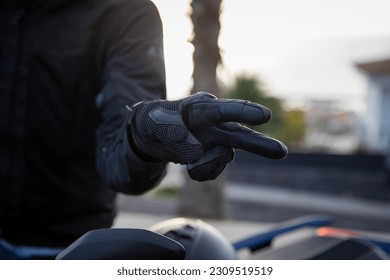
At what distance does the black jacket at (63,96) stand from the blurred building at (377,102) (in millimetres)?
13409

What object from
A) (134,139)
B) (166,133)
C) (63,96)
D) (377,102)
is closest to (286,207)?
(377,102)

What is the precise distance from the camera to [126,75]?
3.94 ft

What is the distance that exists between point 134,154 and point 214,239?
0.31 metres

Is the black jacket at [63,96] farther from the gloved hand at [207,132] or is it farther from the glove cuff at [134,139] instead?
the gloved hand at [207,132]

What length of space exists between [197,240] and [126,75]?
0.38m

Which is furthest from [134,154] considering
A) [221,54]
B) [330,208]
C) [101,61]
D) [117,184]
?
[330,208]

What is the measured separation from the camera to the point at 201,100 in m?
0.74

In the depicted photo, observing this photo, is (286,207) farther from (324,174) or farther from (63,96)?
(63,96)

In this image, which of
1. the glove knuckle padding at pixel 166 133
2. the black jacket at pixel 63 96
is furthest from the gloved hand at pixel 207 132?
the black jacket at pixel 63 96

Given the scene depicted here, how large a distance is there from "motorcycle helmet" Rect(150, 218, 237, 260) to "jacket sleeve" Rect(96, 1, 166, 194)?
0.35ft

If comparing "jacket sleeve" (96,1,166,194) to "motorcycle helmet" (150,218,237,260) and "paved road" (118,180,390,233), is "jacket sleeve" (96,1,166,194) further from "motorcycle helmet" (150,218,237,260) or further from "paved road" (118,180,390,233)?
"paved road" (118,180,390,233)

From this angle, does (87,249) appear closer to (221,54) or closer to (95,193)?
(95,193)

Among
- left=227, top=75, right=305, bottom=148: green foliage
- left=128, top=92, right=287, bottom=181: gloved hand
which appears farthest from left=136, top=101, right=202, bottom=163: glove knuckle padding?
left=227, top=75, right=305, bottom=148: green foliage

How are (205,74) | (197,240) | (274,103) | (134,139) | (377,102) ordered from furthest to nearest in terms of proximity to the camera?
(274,103)
(377,102)
(205,74)
(197,240)
(134,139)
